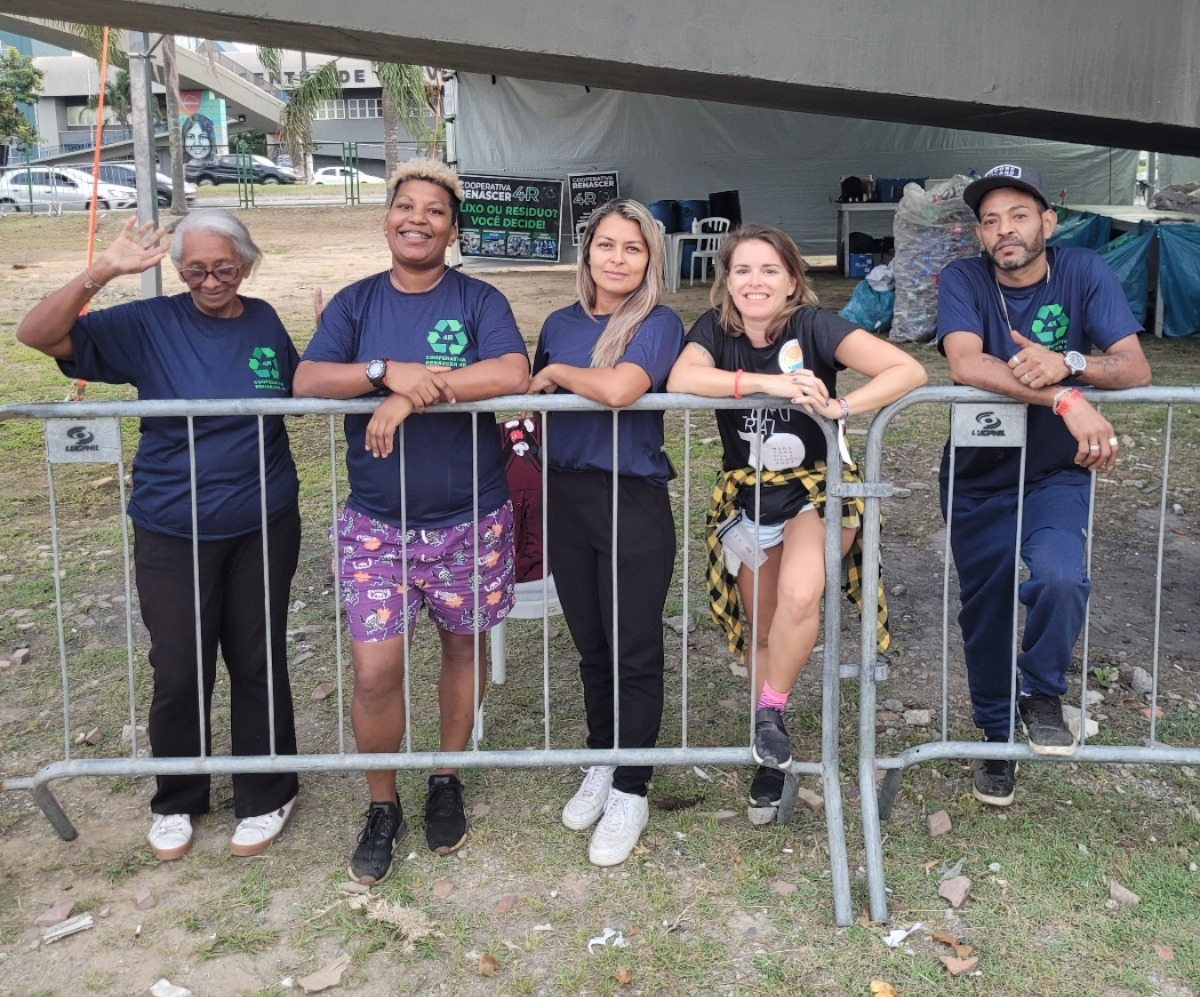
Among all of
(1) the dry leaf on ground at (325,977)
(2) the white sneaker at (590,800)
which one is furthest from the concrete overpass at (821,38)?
(1) the dry leaf on ground at (325,977)

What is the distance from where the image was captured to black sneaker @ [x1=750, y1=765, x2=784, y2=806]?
3787 mm

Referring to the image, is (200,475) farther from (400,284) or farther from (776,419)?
(776,419)

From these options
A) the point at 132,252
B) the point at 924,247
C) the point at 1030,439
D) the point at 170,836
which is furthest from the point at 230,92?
the point at 1030,439

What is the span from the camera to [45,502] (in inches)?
290

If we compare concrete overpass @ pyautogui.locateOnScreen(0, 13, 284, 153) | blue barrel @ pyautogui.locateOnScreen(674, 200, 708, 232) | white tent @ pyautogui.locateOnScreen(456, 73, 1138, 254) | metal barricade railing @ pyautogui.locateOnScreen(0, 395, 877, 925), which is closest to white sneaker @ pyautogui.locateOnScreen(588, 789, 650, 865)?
metal barricade railing @ pyautogui.locateOnScreen(0, 395, 877, 925)

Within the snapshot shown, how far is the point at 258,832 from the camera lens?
3.70 meters

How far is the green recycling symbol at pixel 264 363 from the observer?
357 centimetres

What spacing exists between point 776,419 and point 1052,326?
0.93m

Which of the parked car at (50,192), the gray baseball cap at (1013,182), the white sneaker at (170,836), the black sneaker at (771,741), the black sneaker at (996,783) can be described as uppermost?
the parked car at (50,192)

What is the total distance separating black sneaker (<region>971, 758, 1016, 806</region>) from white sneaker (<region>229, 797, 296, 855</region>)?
2213mm

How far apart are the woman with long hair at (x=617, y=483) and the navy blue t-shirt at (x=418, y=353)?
9.4 inches

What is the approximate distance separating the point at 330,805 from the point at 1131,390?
9.16ft

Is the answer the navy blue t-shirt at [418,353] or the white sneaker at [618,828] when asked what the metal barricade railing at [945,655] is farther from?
the navy blue t-shirt at [418,353]

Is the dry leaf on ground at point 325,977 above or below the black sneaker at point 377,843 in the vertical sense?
below
